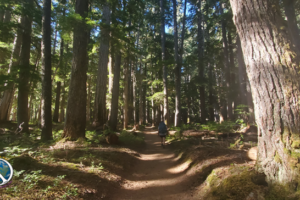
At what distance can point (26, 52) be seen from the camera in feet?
33.7

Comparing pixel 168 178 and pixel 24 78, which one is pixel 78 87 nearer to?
pixel 24 78

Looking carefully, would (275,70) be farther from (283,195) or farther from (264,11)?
(283,195)

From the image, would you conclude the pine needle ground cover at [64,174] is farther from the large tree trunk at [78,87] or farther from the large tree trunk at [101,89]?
the large tree trunk at [101,89]

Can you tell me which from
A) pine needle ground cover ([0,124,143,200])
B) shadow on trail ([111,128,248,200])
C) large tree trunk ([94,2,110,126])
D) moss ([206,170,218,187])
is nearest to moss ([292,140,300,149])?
moss ([206,170,218,187])

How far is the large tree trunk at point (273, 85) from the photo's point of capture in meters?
2.55

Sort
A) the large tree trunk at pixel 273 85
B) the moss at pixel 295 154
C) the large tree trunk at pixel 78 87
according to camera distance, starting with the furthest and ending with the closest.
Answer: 1. the large tree trunk at pixel 78 87
2. the large tree trunk at pixel 273 85
3. the moss at pixel 295 154

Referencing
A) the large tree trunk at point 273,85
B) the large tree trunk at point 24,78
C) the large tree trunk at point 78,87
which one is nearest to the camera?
the large tree trunk at point 273,85

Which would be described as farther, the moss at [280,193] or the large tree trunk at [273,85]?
the large tree trunk at [273,85]

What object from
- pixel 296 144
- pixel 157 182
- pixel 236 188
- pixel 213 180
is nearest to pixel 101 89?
pixel 157 182

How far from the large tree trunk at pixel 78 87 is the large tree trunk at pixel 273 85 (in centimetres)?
673

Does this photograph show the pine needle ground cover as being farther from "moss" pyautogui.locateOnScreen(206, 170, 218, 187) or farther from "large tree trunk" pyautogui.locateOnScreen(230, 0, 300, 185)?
"large tree trunk" pyautogui.locateOnScreen(230, 0, 300, 185)

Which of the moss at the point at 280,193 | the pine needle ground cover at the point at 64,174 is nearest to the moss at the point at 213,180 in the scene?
the moss at the point at 280,193

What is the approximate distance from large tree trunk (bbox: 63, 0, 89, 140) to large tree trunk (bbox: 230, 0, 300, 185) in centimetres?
673

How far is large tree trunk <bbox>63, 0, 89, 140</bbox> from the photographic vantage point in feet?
23.7
